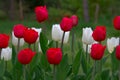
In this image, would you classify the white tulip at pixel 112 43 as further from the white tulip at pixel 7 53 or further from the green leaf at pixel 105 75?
the white tulip at pixel 7 53

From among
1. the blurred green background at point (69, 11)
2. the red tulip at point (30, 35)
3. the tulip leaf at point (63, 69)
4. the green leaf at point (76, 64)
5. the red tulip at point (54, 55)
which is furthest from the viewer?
the blurred green background at point (69, 11)

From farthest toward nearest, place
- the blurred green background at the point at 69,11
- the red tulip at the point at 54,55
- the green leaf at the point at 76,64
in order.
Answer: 1. the blurred green background at the point at 69,11
2. the green leaf at the point at 76,64
3. the red tulip at the point at 54,55

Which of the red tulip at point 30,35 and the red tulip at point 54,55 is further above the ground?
the red tulip at point 30,35

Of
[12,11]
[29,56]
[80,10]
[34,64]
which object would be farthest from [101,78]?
[12,11]

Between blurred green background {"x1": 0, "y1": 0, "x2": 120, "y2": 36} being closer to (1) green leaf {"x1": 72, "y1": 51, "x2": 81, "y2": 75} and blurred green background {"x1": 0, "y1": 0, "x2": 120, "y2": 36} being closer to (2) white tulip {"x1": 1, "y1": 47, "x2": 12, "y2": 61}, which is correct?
(2) white tulip {"x1": 1, "y1": 47, "x2": 12, "y2": 61}

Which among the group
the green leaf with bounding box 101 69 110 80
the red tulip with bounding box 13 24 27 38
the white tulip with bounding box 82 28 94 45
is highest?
the red tulip with bounding box 13 24 27 38

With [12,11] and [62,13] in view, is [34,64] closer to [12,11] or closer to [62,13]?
[62,13]

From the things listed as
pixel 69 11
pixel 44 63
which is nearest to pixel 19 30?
pixel 44 63

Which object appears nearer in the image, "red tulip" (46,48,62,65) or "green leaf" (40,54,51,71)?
"red tulip" (46,48,62,65)

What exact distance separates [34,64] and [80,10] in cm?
1739

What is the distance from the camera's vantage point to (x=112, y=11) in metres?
25.2

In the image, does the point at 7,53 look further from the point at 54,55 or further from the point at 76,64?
the point at 54,55

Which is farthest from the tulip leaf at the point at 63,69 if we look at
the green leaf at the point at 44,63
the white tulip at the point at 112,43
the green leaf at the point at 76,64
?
the white tulip at the point at 112,43

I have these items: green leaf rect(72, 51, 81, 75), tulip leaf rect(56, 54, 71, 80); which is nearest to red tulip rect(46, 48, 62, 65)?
tulip leaf rect(56, 54, 71, 80)
